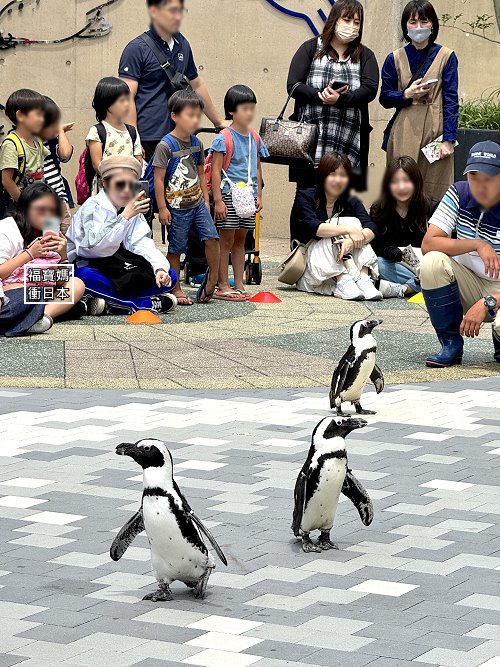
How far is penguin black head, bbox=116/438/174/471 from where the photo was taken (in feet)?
14.1

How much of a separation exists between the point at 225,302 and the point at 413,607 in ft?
21.3

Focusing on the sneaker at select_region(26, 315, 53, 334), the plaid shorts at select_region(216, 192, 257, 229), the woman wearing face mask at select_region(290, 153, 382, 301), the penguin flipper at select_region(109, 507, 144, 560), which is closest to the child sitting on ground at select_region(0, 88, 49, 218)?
the sneaker at select_region(26, 315, 53, 334)

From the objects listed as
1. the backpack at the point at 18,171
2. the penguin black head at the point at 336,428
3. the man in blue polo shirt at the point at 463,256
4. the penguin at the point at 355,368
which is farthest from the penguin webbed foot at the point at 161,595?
the backpack at the point at 18,171

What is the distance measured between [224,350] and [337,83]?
344cm

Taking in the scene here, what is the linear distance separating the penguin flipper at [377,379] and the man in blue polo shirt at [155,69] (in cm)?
429

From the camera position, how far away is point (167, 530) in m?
4.25

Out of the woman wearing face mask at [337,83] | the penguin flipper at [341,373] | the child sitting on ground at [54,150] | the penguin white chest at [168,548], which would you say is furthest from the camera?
the woman wearing face mask at [337,83]

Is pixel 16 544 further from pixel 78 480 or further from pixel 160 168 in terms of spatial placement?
pixel 160 168

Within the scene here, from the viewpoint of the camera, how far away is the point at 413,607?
13.9 feet

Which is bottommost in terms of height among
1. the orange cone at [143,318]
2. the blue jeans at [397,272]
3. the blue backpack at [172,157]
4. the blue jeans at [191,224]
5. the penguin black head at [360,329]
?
the orange cone at [143,318]

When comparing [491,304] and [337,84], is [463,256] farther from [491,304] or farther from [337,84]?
[337,84]

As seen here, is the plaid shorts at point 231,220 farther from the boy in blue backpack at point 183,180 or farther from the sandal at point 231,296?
the sandal at point 231,296

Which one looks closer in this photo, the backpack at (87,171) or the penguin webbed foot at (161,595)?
the penguin webbed foot at (161,595)

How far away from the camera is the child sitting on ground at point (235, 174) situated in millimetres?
10531
